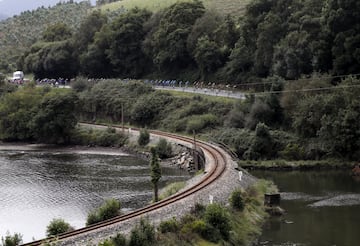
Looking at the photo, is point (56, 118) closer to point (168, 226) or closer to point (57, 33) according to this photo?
point (57, 33)

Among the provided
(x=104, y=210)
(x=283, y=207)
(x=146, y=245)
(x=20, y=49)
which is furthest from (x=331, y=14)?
(x=20, y=49)

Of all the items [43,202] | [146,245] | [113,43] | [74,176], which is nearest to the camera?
[146,245]

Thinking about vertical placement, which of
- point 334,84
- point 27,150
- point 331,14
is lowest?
point 27,150

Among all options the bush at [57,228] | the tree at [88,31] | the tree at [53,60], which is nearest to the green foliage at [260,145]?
the bush at [57,228]

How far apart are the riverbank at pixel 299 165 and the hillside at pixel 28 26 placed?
306ft

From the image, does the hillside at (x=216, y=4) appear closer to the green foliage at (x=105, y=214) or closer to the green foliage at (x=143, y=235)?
the green foliage at (x=105, y=214)

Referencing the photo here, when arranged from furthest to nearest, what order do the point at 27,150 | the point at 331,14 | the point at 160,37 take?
the point at 160,37 → the point at 27,150 → the point at 331,14

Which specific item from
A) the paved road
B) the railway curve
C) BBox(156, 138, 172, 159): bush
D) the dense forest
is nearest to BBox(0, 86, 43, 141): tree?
the dense forest

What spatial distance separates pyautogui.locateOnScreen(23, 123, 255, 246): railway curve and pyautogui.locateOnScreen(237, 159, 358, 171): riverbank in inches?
139

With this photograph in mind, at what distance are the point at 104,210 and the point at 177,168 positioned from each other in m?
27.9

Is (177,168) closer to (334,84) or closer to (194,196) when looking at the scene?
(334,84)

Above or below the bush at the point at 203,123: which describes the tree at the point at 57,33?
above

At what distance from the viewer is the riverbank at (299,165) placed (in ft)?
196

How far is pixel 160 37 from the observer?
319ft
